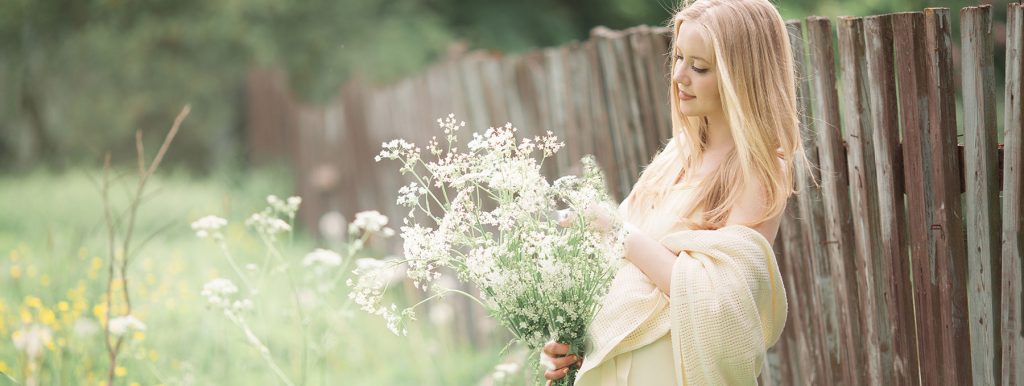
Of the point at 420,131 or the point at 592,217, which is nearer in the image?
the point at 592,217

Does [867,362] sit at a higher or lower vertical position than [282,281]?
higher

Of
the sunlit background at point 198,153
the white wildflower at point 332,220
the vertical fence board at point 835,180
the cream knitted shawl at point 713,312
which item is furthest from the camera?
the white wildflower at point 332,220

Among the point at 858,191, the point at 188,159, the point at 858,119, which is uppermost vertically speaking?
the point at 858,119

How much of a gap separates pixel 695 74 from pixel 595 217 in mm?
476

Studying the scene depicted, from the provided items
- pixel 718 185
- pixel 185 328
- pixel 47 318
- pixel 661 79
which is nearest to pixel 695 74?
pixel 718 185

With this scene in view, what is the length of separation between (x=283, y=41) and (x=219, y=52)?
6.17 ft

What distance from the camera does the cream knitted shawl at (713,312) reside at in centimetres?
236

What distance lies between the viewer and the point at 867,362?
9.96 feet

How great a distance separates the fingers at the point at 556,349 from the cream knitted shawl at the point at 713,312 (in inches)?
3.4

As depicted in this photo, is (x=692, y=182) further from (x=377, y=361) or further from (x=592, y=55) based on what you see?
(x=377, y=361)

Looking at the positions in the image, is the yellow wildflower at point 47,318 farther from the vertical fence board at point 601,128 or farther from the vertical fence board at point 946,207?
the vertical fence board at point 946,207

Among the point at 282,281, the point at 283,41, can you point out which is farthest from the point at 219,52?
the point at 282,281

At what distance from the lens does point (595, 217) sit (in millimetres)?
2312

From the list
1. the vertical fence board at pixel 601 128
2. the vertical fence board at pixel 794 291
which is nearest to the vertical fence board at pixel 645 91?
the vertical fence board at pixel 601 128
